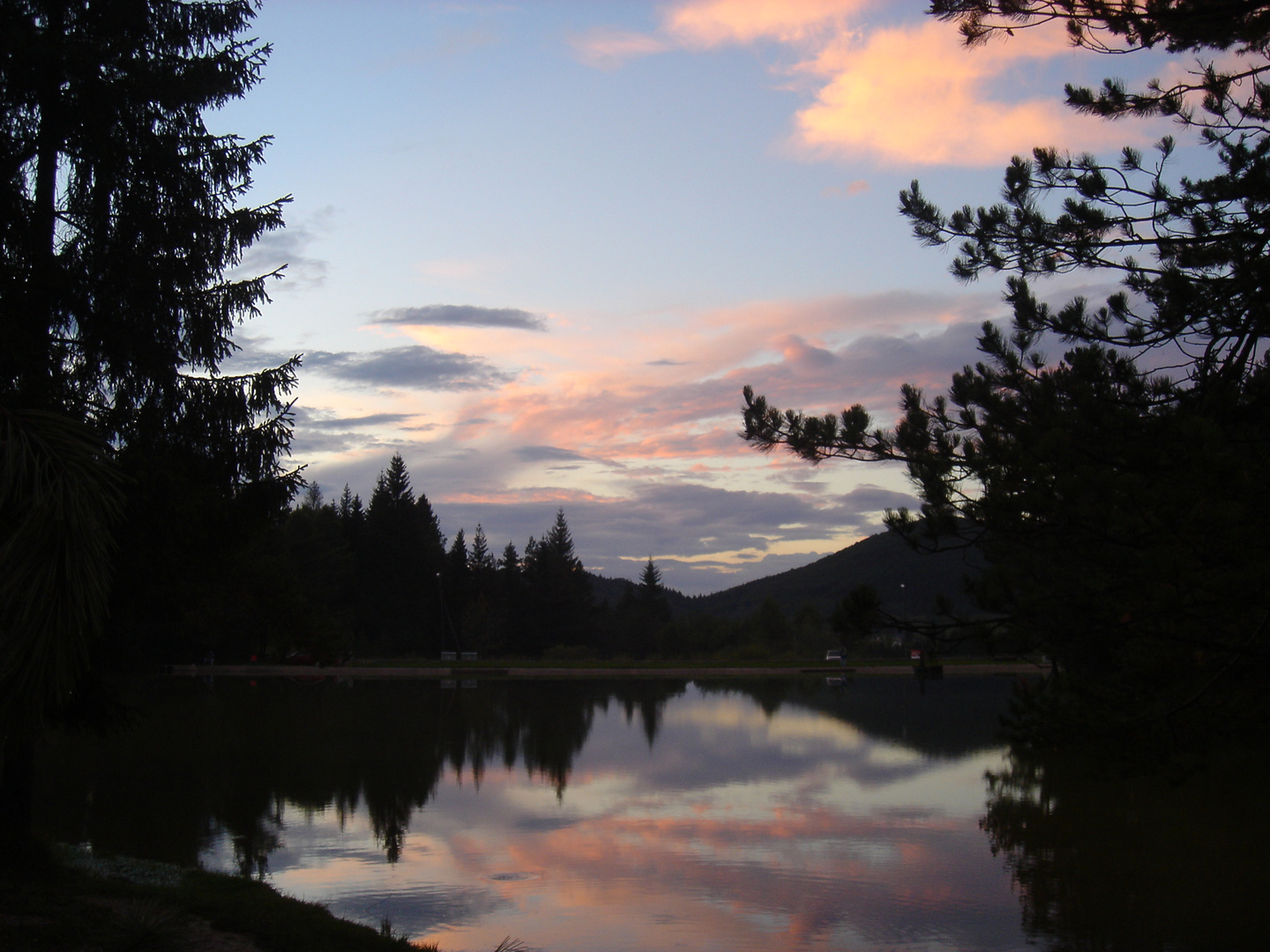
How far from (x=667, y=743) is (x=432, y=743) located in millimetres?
4864

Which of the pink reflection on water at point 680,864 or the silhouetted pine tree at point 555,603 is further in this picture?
the silhouetted pine tree at point 555,603

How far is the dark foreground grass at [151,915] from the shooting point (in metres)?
5.35

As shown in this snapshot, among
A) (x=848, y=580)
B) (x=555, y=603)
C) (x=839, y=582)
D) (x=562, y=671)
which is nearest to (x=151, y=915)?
(x=562, y=671)

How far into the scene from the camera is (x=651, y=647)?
80.9 m

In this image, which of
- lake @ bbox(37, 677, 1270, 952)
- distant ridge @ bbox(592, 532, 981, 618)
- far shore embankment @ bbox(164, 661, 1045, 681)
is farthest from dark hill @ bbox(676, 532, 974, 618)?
lake @ bbox(37, 677, 1270, 952)

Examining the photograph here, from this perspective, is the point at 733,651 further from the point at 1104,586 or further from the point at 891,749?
the point at 1104,586

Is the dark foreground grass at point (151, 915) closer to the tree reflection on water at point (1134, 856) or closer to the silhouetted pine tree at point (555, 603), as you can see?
the tree reflection on water at point (1134, 856)

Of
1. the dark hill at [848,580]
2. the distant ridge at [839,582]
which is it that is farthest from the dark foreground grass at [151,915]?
the dark hill at [848,580]

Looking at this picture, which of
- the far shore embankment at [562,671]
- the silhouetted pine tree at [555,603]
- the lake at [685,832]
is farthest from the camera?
the silhouetted pine tree at [555,603]

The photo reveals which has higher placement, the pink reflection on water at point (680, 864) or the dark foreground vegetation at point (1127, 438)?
the dark foreground vegetation at point (1127, 438)

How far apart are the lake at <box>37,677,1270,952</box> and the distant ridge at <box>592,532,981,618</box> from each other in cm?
8452

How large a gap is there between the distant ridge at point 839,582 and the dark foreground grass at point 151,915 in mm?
95732

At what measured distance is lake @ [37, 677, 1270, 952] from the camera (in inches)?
330

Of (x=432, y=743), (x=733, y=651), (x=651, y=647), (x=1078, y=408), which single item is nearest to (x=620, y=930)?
(x=1078, y=408)
